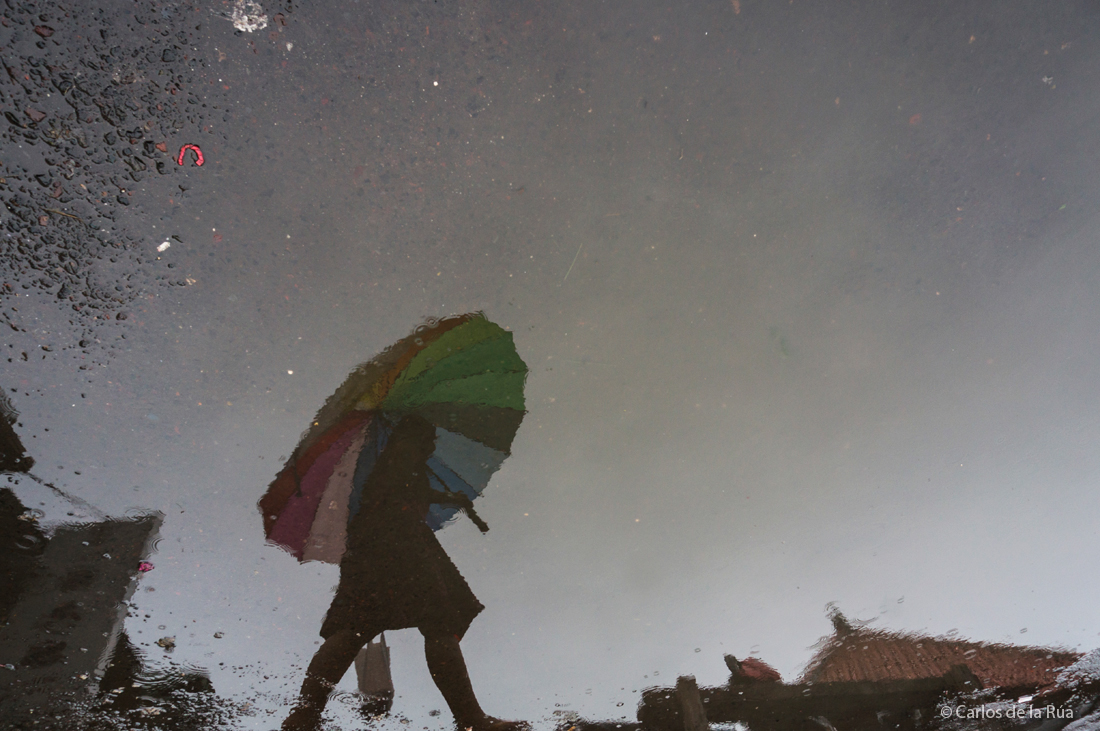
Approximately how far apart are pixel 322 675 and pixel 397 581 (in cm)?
62

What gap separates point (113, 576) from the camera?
2.07 metres

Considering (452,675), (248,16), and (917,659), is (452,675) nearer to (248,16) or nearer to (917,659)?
(917,659)

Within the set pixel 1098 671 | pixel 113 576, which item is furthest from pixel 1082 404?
pixel 113 576

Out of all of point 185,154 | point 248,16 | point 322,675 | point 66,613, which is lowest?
point 322,675

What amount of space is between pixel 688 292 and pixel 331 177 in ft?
5.62

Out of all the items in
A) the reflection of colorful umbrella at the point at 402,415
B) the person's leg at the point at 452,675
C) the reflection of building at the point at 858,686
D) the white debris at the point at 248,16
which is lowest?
the reflection of building at the point at 858,686

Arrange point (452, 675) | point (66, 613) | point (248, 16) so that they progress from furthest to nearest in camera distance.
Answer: point (452, 675) < point (66, 613) < point (248, 16)

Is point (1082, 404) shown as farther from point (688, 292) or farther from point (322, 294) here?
point (322, 294)

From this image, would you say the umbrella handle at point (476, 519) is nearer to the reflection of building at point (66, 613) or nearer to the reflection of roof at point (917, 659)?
the reflection of building at point (66, 613)

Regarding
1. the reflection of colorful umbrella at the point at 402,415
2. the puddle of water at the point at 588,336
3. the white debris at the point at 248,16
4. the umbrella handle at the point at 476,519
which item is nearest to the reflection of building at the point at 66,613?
the puddle of water at the point at 588,336

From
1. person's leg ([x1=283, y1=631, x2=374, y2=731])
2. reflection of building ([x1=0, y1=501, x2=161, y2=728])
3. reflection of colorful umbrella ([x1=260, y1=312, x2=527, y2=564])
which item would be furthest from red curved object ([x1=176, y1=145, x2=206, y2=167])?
person's leg ([x1=283, y1=631, x2=374, y2=731])

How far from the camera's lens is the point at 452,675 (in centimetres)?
235

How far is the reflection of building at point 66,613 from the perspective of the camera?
6.63 feet

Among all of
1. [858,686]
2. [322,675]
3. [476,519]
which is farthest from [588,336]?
[858,686]
